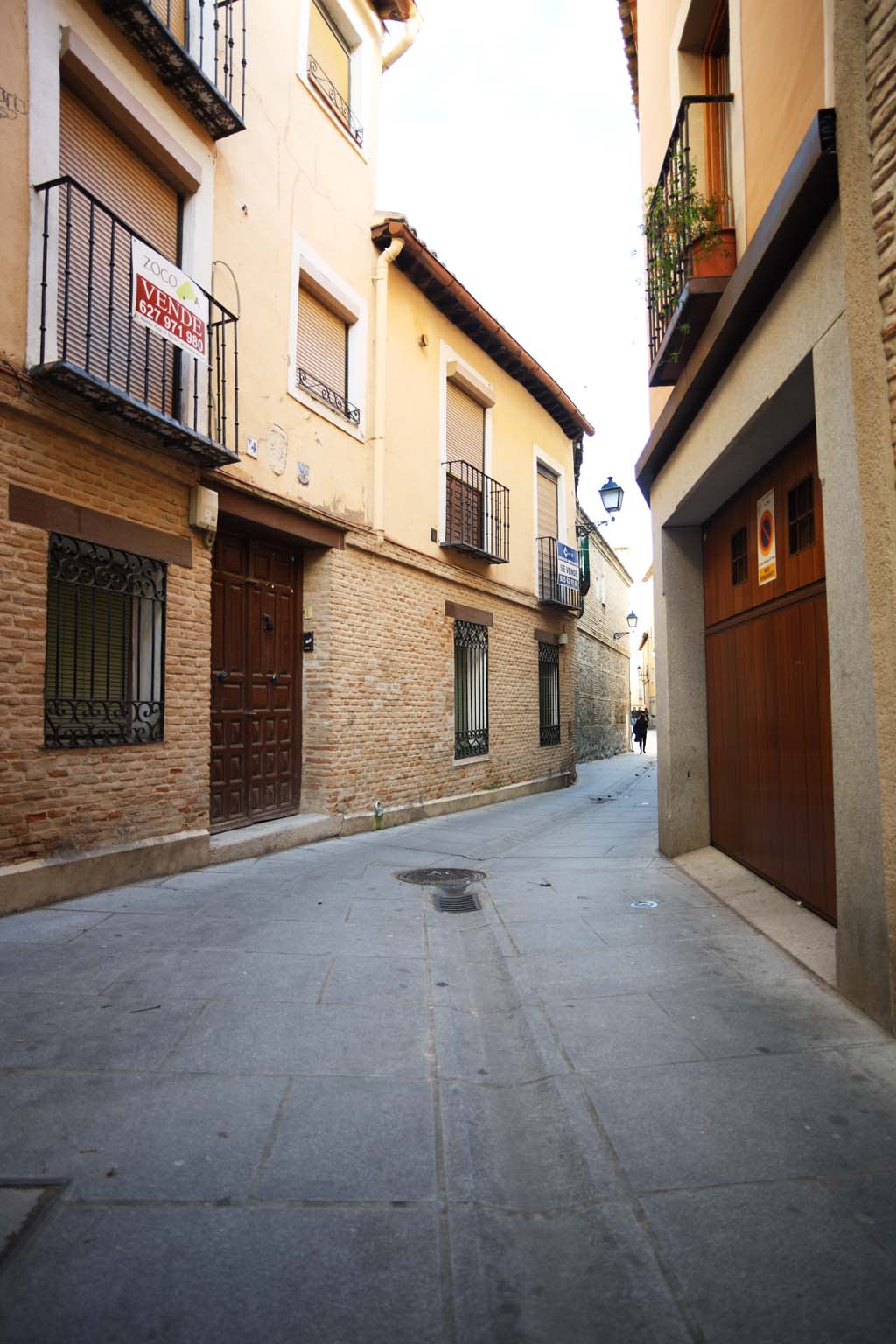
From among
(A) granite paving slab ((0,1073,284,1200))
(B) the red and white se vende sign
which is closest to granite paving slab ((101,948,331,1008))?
(A) granite paving slab ((0,1073,284,1200))

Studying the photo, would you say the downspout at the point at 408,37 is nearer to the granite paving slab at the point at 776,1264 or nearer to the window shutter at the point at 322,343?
the window shutter at the point at 322,343

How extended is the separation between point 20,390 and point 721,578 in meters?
5.48

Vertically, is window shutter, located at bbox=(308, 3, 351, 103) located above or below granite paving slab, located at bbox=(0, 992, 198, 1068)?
above

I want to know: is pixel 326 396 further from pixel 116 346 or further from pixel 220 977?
pixel 220 977

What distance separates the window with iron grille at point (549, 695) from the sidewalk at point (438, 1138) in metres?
10.4

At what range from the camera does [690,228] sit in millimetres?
5680

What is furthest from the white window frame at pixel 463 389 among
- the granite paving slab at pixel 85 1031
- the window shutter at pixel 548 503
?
the granite paving slab at pixel 85 1031

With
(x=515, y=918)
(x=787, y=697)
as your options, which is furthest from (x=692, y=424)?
(x=515, y=918)

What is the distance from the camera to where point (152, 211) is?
6770 mm

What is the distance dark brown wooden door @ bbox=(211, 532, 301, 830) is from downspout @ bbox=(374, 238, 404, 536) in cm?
139

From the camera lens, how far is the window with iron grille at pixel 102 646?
573 centimetres

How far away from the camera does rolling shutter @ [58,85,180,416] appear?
578cm

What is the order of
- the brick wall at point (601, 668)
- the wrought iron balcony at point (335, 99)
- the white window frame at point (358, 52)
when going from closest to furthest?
1. the wrought iron balcony at point (335, 99)
2. the white window frame at point (358, 52)
3. the brick wall at point (601, 668)

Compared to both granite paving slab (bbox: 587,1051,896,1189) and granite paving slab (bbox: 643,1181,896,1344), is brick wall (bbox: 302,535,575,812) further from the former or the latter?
granite paving slab (bbox: 643,1181,896,1344)
